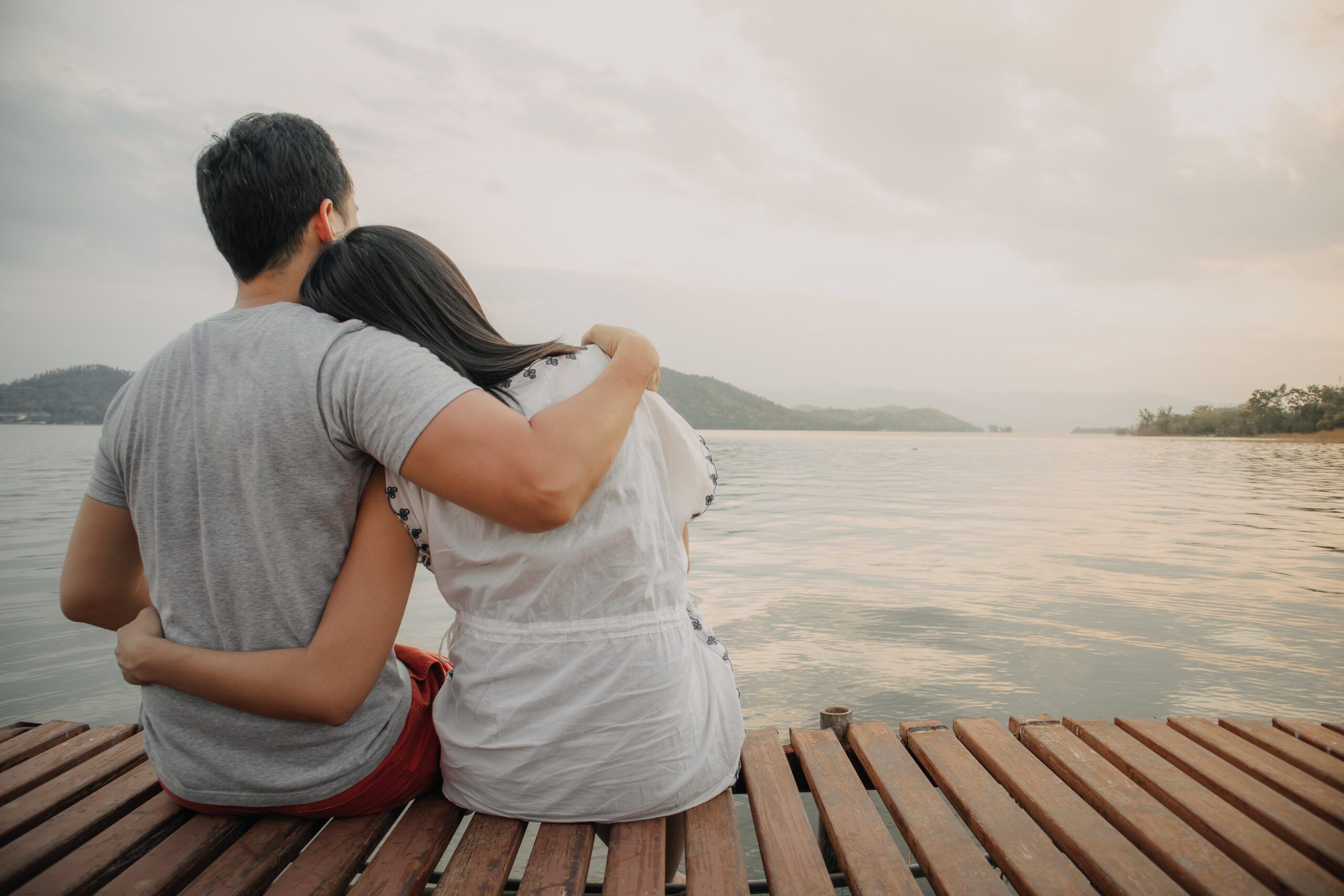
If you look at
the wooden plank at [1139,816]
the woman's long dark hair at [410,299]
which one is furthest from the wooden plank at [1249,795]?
the woman's long dark hair at [410,299]

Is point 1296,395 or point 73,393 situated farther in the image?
point 1296,395

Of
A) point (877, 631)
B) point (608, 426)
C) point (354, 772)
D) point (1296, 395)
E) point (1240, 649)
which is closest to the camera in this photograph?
point (608, 426)

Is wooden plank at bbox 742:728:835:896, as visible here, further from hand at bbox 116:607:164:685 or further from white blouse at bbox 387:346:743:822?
hand at bbox 116:607:164:685

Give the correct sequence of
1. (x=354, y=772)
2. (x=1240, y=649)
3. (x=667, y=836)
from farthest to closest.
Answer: (x=1240, y=649)
(x=667, y=836)
(x=354, y=772)

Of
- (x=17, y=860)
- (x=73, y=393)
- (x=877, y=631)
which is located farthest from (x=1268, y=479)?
(x=73, y=393)

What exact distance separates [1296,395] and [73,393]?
83.3 metres

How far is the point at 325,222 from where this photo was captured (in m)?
1.43

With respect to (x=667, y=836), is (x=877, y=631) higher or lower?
lower

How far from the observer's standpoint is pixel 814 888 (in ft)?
4.50

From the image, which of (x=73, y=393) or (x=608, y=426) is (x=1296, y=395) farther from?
(x=73, y=393)

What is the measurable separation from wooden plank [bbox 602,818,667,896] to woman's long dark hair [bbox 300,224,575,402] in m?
0.88

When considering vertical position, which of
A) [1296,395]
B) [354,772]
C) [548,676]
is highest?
[1296,395]

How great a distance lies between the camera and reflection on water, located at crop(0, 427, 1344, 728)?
4.21 m

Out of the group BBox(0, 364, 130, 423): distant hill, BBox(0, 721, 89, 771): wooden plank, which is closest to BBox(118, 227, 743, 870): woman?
BBox(0, 721, 89, 771): wooden plank
